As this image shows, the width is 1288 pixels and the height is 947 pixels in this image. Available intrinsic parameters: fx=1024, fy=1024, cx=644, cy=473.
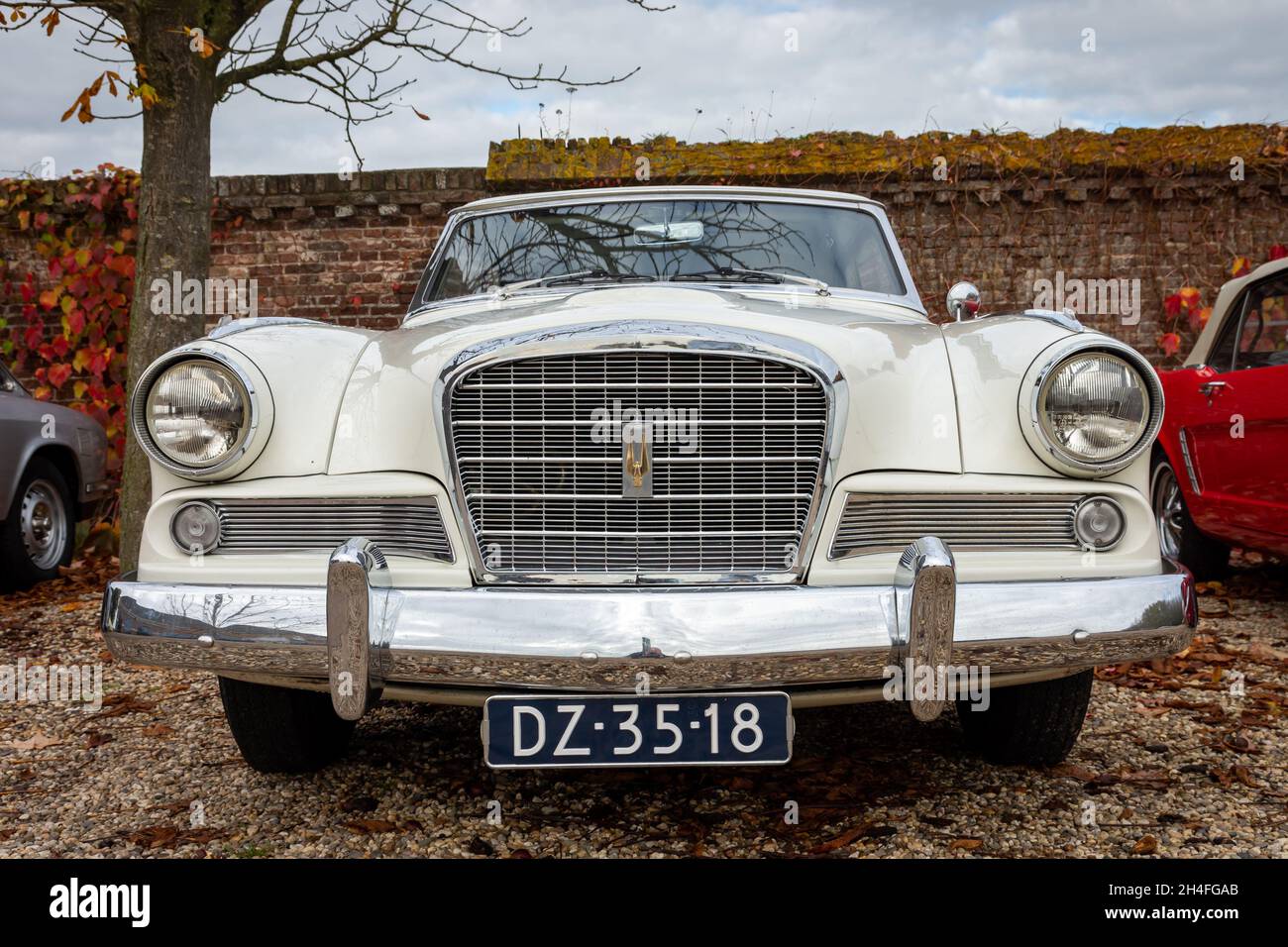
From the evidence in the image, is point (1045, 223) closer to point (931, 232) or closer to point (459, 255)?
point (931, 232)

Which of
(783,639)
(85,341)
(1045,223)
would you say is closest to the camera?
(783,639)

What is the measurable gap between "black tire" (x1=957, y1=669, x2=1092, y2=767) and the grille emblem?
119 centimetres

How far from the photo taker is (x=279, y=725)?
2701 mm

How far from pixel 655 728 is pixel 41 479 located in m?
5.07

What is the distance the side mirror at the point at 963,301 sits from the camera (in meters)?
3.34

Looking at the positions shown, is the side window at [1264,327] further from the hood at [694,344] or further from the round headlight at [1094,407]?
the hood at [694,344]

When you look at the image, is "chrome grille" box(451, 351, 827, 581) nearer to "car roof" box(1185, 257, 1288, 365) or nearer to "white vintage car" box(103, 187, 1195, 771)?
"white vintage car" box(103, 187, 1195, 771)

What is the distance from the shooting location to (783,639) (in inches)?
78.6

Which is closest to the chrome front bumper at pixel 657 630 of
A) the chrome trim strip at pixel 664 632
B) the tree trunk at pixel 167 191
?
the chrome trim strip at pixel 664 632

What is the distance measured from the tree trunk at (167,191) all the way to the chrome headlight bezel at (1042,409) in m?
4.24

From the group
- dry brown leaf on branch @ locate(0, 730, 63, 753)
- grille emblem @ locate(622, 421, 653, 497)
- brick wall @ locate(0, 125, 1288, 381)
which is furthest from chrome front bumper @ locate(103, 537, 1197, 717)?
brick wall @ locate(0, 125, 1288, 381)

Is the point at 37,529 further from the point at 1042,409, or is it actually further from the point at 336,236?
the point at 1042,409
